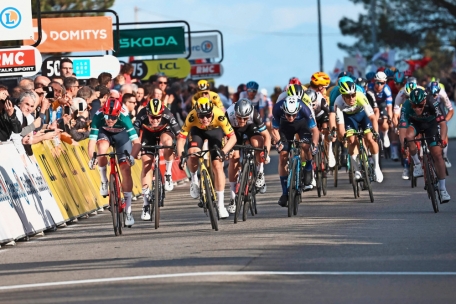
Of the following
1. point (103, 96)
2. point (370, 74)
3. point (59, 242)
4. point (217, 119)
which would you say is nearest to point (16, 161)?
point (59, 242)

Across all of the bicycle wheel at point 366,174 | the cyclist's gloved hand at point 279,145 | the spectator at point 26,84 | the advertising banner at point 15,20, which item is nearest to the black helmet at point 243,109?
the cyclist's gloved hand at point 279,145

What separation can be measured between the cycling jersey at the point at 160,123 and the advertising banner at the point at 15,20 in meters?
1.83

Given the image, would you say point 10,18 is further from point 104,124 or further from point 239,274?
point 239,274

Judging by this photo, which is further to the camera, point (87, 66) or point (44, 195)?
point (87, 66)

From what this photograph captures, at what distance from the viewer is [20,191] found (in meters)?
15.7

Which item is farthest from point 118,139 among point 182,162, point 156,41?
point 156,41

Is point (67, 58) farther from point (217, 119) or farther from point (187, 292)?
point (187, 292)

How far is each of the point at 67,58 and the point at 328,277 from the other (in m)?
12.3

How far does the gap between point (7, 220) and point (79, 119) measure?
5.11 meters

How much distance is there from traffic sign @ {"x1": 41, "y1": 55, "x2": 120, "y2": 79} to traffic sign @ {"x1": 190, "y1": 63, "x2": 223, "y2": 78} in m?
17.6

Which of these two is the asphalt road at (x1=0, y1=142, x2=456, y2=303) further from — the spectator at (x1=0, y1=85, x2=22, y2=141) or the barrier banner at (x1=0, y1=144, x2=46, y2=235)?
the spectator at (x1=0, y1=85, x2=22, y2=141)

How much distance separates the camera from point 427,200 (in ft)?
61.6

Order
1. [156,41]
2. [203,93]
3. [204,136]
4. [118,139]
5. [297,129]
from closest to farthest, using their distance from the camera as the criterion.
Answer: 1. [118,139]
2. [204,136]
3. [297,129]
4. [203,93]
5. [156,41]

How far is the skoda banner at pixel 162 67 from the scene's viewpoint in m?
30.7
